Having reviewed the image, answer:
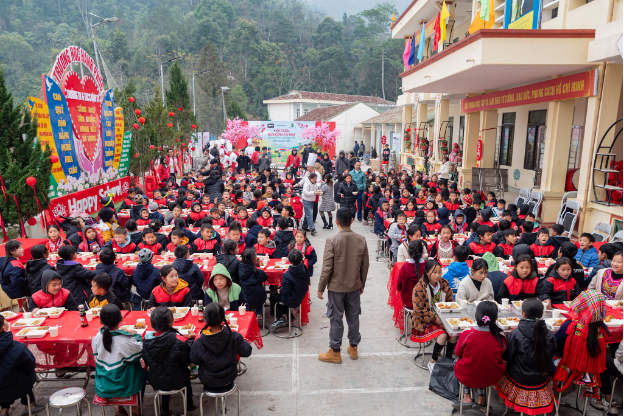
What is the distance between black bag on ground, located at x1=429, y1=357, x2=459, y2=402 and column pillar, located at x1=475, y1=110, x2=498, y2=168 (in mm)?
11769

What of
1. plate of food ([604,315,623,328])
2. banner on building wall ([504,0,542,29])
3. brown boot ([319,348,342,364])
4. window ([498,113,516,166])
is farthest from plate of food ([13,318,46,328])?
window ([498,113,516,166])

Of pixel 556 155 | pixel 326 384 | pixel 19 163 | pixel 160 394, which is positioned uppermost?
pixel 19 163

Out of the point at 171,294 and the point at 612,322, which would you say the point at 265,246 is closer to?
the point at 171,294

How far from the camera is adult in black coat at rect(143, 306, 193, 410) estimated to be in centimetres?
415

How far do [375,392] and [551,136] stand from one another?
8.79 m

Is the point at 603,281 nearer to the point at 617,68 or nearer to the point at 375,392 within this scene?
the point at 375,392

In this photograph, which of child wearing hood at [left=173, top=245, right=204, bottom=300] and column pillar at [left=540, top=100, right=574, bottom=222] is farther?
column pillar at [left=540, top=100, right=574, bottom=222]

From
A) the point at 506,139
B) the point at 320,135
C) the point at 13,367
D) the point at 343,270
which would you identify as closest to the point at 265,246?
the point at 343,270

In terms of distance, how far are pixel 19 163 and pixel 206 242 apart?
3.90 m

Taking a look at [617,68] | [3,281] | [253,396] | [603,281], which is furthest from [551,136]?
[3,281]

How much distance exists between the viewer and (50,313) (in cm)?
509

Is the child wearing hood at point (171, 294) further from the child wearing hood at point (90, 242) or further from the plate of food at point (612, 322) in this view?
the plate of food at point (612, 322)

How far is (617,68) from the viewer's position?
8.92 m

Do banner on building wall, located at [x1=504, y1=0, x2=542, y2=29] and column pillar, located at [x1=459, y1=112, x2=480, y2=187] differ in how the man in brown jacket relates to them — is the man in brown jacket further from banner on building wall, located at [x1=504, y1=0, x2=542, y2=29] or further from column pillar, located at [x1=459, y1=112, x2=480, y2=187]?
column pillar, located at [x1=459, y1=112, x2=480, y2=187]
